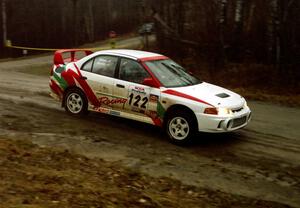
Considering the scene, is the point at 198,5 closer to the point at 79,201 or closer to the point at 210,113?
the point at 210,113

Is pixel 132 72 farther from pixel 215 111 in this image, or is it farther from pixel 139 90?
pixel 215 111

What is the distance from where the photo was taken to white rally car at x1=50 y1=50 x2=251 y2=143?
916cm

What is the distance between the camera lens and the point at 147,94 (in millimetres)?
9656

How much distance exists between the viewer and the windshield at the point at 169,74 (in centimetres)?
986

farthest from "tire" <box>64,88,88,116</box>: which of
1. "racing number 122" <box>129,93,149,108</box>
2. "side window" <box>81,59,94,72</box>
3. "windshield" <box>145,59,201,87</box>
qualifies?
"windshield" <box>145,59,201,87</box>

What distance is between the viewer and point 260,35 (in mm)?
18609

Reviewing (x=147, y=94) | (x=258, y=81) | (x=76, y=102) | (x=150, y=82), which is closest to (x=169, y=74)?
(x=150, y=82)

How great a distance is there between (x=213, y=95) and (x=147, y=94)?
4.41 ft

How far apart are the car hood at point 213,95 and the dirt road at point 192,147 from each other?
82cm

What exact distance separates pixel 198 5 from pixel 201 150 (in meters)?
13.0

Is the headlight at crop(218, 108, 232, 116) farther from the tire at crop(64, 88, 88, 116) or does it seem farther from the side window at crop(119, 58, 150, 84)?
the tire at crop(64, 88, 88, 116)

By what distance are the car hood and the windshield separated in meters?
0.27

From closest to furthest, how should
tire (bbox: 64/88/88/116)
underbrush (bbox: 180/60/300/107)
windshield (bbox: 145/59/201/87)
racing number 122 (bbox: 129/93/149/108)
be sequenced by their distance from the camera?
racing number 122 (bbox: 129/93/149/108), windshield (bbox: 145/59/201/87), tire (bbox: 64/88/88/116), underbrush (bbox: 180/60/300/107)

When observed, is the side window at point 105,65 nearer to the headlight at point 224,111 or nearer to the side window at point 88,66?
the side window at point 88,66
